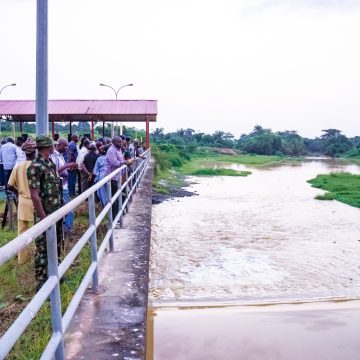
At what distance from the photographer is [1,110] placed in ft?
67.4

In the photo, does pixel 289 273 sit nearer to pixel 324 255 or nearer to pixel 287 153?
pixel 324 255

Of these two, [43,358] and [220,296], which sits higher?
[43,358]

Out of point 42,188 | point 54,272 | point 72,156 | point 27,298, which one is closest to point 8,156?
point 72,156

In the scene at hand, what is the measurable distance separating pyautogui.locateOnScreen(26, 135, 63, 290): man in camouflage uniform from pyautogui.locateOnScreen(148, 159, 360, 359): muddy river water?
130 cm

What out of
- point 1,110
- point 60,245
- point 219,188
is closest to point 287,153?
point 219,188

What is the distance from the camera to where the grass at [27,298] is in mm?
3057

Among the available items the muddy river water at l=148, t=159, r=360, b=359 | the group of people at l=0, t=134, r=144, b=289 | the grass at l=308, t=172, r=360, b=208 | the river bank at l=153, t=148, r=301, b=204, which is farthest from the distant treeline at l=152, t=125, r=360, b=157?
the group of people at l=0, t=134, r=144, b=289

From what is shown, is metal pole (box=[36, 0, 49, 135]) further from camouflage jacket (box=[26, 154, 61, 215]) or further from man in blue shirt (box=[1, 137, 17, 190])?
man in blue shirt (box=[1, 137, 17, 190])

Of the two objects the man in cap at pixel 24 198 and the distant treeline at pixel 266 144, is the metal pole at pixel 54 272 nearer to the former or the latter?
the man in cap at pixel 24 198

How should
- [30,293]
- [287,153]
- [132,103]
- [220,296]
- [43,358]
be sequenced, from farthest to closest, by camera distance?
[287,153] → [132,103] → [220,296] → [30,293] → [43,358]

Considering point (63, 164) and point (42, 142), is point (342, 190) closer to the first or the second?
point (63, 164)

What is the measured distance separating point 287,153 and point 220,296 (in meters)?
88.2

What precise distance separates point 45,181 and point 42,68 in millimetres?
1188

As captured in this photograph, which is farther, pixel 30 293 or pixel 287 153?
pixel 287 153
